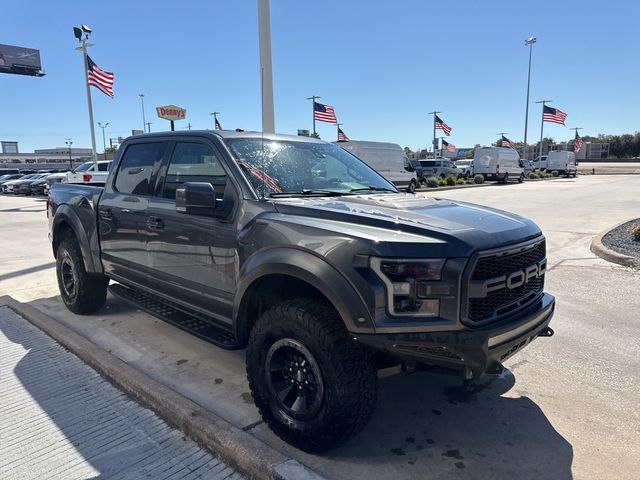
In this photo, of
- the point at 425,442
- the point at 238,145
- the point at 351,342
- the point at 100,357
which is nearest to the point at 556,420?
the point at 425,442

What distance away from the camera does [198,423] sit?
112 inches

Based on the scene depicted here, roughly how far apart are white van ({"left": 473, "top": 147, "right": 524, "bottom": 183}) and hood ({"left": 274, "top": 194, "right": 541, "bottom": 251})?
32.3m

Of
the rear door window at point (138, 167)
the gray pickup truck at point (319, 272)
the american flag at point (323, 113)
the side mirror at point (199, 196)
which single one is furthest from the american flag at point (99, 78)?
the side mirror at point (199, 196)

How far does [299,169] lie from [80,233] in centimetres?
272

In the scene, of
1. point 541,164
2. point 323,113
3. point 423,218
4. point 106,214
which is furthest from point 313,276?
point 541,164

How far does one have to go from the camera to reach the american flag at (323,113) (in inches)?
1283

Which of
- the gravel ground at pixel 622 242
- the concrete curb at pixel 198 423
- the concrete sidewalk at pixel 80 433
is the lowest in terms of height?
the concrete sidewalk at pixel 80 433

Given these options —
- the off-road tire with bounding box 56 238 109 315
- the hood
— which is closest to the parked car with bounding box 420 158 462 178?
the off-road tire with bounding box 56 238 109 315

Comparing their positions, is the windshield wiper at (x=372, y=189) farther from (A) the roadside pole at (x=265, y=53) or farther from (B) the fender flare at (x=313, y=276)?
(A) the roadside pole at (x=265, y=53)

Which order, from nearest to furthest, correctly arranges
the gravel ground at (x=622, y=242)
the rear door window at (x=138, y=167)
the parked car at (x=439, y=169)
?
1. the rear door window at (x=138, y=167)
2. the gravel ground at (x=622, y=242)
3. the parked car at (x=439, y=169)

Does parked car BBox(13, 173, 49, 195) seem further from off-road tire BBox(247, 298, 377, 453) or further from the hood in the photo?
off-road tire BBox(247, 298, 377, 453)

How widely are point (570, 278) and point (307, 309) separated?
5317 mm

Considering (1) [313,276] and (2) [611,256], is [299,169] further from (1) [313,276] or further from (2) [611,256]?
(2) [611,256]

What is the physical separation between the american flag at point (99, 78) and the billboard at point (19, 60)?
106 ft
